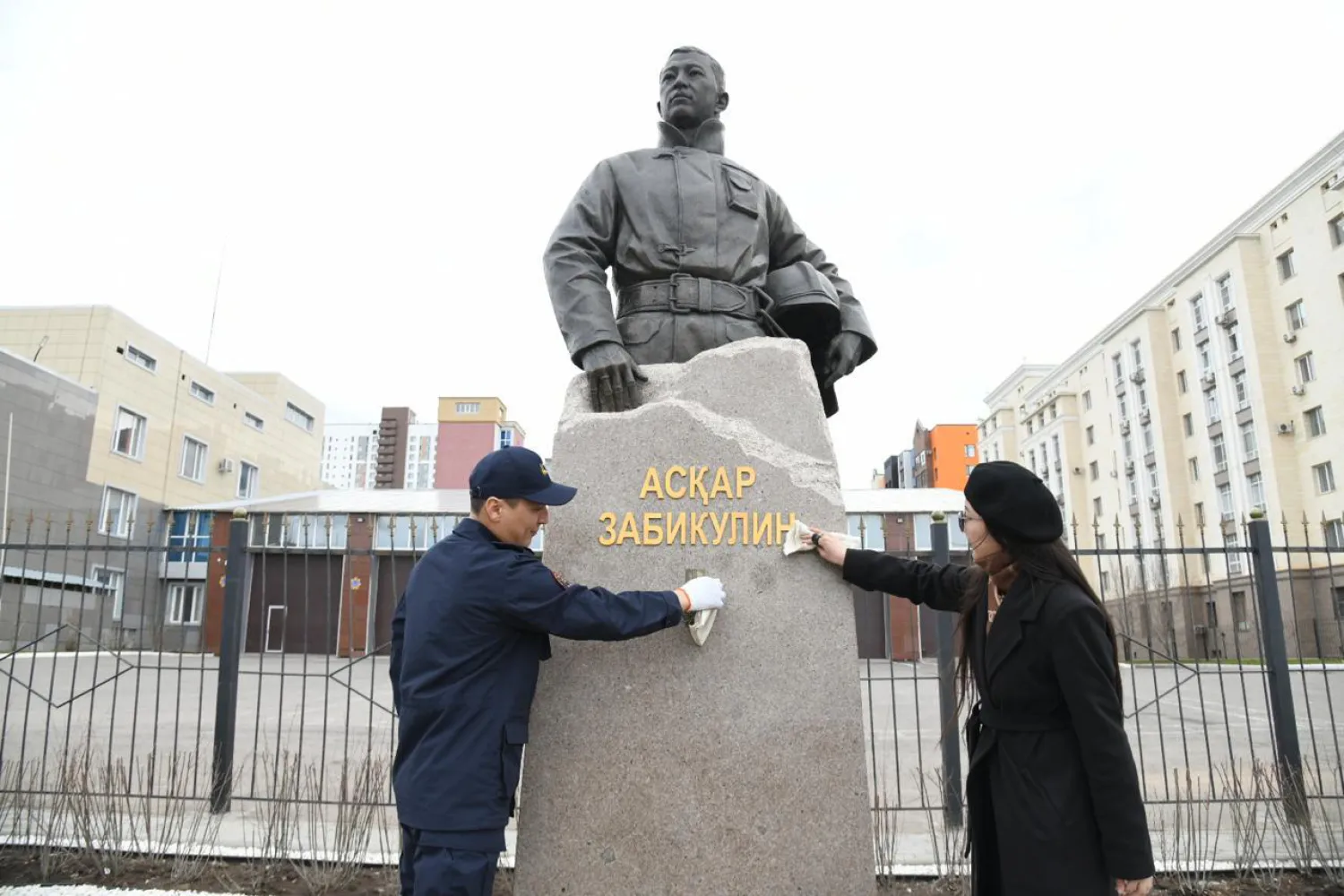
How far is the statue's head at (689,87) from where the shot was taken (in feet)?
12.0

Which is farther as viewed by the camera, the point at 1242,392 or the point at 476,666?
the point at 1242,392

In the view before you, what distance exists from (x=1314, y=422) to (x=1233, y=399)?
3.11 m

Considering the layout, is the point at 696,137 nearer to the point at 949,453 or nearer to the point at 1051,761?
the point at 1051,761

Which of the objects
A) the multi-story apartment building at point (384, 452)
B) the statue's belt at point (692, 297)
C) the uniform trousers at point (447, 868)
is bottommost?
the uniform trousers at point (447, 868)

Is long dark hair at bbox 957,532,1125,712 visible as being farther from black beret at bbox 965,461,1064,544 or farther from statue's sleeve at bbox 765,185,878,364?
statue's sleeve at bbox 765,185,878,364

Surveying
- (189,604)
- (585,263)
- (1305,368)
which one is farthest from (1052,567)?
(1305,368)

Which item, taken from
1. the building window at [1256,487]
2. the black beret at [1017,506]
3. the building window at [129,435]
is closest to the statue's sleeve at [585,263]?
the black beret at [1017,506]

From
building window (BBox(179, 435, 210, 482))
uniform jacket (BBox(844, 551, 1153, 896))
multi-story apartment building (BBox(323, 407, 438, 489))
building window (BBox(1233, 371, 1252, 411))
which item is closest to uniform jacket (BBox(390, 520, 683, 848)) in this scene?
uniform jacket (BBox(844, 551, 1153, 896))

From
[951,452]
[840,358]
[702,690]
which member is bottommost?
[702,690]

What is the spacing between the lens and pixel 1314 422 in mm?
Answer: 29281

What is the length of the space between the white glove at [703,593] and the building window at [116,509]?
89.1 feet

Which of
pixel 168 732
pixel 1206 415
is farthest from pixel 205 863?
pixel 1206 415

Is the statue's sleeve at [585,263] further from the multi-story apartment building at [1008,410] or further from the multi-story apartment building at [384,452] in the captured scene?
the multi-story apartment building at [384,452]

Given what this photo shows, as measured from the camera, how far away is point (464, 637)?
2.37 metres
